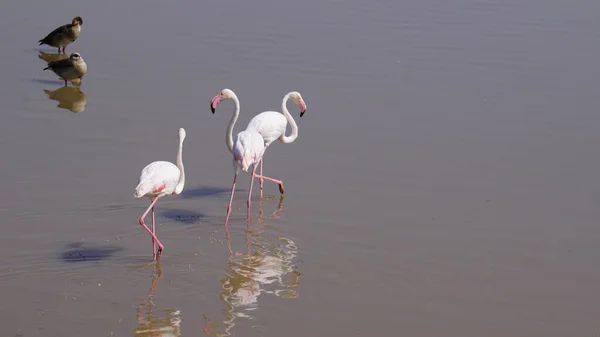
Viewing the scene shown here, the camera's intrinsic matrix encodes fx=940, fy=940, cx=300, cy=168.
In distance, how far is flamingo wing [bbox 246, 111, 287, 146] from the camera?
942 cm

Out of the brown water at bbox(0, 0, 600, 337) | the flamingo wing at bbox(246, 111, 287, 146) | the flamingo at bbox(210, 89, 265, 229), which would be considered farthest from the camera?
the flamingo wing at bbox(246, 111, 287, 146)

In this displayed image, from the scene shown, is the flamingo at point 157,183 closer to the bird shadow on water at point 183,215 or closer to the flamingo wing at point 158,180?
the flamingo wing at point 158,180

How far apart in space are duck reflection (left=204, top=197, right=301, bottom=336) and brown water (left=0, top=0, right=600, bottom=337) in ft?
0.08

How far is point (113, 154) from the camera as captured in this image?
9.74 metres

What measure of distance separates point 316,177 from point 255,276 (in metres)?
2.25

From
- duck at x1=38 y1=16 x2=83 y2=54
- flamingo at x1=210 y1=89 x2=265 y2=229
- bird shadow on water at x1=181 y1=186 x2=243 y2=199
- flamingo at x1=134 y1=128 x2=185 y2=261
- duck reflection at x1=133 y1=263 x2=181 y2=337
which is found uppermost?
duck at x1=38 y1=16 x2=83 y2=54

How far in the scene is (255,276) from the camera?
290 inches

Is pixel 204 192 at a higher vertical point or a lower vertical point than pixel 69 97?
lower

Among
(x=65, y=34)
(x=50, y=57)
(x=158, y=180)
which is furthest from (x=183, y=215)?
(x=50, y=57)

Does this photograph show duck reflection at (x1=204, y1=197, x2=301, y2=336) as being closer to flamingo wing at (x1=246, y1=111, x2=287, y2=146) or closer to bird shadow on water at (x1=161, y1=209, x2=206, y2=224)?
bird shadow on water at (x1=161, y1=209, x2=206, y2=224)

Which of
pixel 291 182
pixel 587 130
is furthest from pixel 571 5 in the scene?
pixel 291 182

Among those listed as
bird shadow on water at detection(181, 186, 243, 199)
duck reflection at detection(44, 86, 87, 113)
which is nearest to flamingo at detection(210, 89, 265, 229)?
bird shadow on water at detection(181, 186, 243, 199)

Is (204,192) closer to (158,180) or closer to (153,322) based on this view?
(158,180)

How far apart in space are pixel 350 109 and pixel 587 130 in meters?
2.73
